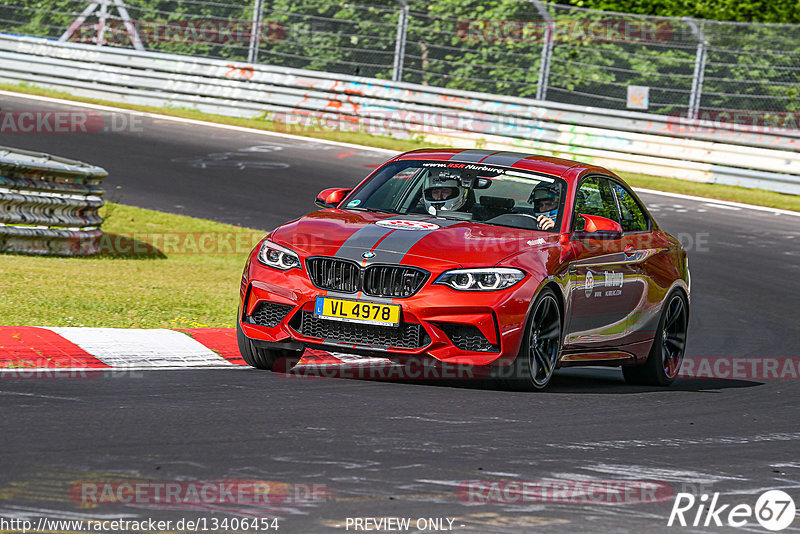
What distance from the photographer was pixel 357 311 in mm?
7992

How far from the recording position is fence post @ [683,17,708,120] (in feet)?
72.1

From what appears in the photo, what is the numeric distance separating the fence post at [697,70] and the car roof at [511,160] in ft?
41.9

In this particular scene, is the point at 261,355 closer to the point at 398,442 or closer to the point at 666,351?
the point at 398,442

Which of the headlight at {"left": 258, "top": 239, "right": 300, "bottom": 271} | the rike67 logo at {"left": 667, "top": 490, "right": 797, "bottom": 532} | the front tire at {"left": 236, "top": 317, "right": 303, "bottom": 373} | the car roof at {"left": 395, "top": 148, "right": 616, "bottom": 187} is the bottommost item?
the front tire at {"left": 236, "top": 317, "right": 303, "bottom": 373}

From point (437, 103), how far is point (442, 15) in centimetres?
163

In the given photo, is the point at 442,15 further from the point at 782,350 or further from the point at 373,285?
the point at 373,285

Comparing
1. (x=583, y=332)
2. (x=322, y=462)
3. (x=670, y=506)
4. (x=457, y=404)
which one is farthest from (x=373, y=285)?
(x=670, y=506)

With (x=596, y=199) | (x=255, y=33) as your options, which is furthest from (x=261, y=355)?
(x=255, y=33)

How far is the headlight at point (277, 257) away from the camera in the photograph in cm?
828

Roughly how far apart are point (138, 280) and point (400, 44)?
12888 mm

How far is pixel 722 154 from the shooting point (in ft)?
71.8

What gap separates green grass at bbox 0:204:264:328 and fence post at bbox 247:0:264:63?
9.15m

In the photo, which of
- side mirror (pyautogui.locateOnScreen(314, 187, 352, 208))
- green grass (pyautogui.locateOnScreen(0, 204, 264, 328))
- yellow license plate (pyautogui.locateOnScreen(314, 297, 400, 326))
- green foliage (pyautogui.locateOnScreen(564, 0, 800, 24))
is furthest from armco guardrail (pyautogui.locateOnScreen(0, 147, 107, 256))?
green foliage (pyautogui.locateOnScreen(564, 0, 800, 24))

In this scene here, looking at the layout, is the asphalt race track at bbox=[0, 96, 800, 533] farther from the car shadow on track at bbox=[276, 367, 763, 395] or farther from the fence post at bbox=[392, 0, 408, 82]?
the fence post at bbox=[392, 0, 408, 82]
